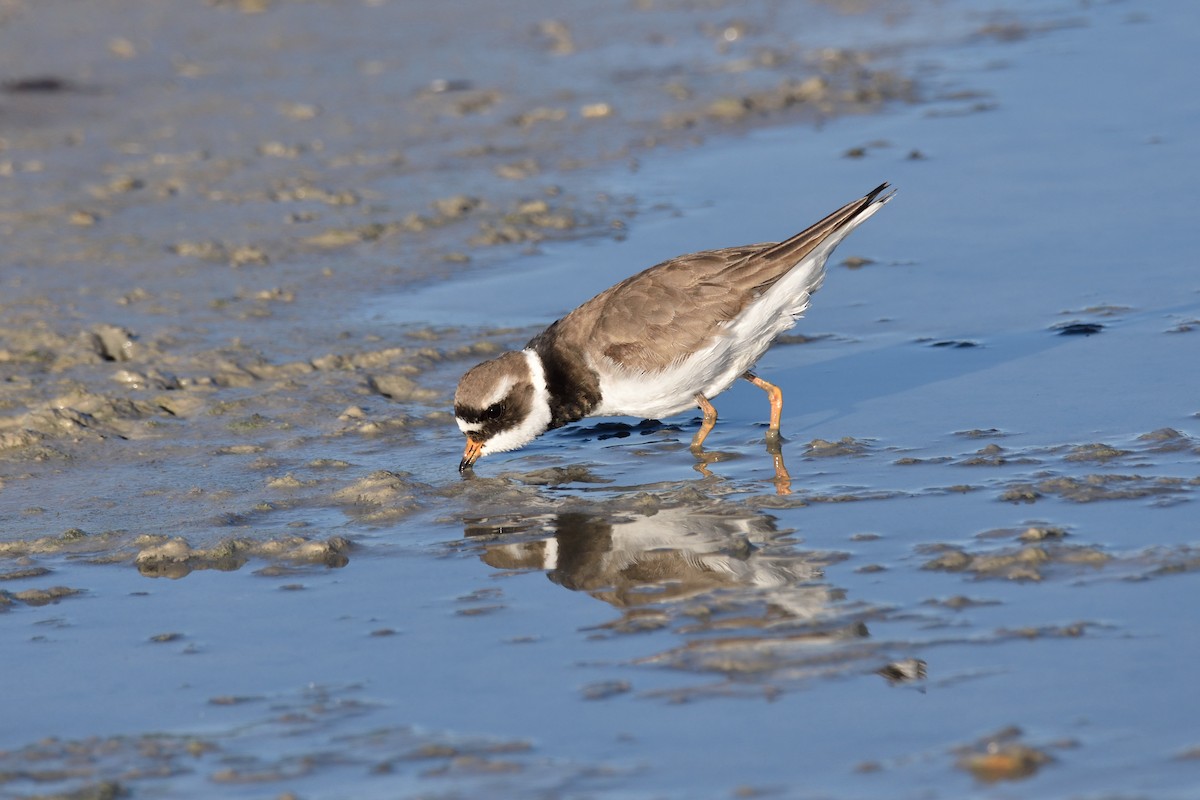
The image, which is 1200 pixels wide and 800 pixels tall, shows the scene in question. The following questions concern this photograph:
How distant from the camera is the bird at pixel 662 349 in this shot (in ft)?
27.7

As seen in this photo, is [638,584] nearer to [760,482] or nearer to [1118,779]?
[760,482]

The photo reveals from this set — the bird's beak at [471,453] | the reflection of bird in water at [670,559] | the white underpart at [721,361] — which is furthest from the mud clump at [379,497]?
the white underpart at [721,361]

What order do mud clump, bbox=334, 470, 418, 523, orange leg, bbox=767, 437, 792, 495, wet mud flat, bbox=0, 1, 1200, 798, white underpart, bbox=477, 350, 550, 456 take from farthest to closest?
white underpart, bbox=477, 350, 550, 456 → mud clump, bbox=334, 470, 418, 523 → orange leg, bbox=767, 437, 792, 495 → wet mud flat, bbox=0, 1, 1200, 798

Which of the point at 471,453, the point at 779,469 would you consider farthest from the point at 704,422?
the point at 471,453

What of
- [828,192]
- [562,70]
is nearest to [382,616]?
[828,192]

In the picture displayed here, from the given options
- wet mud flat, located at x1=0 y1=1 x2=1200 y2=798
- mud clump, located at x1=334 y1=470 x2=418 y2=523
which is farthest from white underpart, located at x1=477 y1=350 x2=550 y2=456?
mud clump, located at x1=334 y1=470 x2=418 y2=523

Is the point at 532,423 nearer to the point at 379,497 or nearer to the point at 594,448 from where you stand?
the point at 594,448

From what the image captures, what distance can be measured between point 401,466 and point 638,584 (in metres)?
2.37

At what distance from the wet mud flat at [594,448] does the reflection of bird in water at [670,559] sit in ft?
0.09

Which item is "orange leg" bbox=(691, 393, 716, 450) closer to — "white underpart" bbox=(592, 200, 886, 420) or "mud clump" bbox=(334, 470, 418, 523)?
"white underpart" bbox=(592, 200, 886, 420)

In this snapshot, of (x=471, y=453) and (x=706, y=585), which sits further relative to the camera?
(x=471, y=453)

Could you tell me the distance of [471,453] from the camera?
8492 millimetres

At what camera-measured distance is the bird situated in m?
8.44

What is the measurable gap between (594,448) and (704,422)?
656 millimetres
